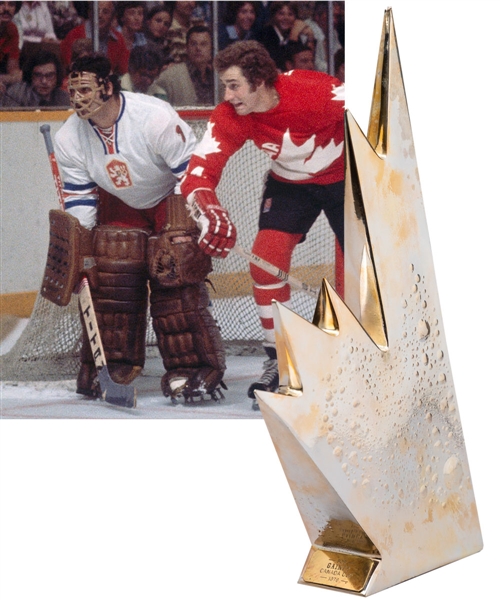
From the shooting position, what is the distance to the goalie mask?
389 cm

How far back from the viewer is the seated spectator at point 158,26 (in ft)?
12.5

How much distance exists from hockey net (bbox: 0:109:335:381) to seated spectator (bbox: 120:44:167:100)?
0.17 metres

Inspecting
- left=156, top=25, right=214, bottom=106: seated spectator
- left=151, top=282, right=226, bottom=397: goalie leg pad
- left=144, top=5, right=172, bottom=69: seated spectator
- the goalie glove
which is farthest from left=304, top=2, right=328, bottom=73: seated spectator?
left=151, top=282, right=226, bottom=397: goalie leg pad

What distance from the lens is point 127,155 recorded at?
12.8ft

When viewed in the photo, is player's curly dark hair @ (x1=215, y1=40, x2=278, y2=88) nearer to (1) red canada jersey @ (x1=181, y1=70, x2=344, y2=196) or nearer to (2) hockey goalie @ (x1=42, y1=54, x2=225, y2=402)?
(1) red canada jersey @ (x1=181, y1=70, x2=344, y2=196)

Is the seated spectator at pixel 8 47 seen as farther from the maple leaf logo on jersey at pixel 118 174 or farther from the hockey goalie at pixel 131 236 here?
the maple leaf logo on jersey at pixel 118 174

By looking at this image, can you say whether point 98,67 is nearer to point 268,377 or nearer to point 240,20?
point 240,20

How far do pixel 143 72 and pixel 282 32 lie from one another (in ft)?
1.82

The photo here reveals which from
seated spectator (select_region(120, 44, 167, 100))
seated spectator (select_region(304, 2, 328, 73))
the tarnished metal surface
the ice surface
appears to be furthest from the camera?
the ice surface

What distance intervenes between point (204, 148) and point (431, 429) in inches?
71.9

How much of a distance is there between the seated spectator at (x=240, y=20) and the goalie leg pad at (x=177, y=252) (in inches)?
25.6

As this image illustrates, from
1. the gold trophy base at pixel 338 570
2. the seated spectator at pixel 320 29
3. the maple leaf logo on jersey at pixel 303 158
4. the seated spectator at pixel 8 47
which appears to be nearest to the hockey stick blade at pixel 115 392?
the maple leaf logo on jersey at pixel 303 158

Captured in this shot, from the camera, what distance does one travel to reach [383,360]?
228 centimetres

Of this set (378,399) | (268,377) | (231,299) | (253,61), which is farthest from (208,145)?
(378,399)
